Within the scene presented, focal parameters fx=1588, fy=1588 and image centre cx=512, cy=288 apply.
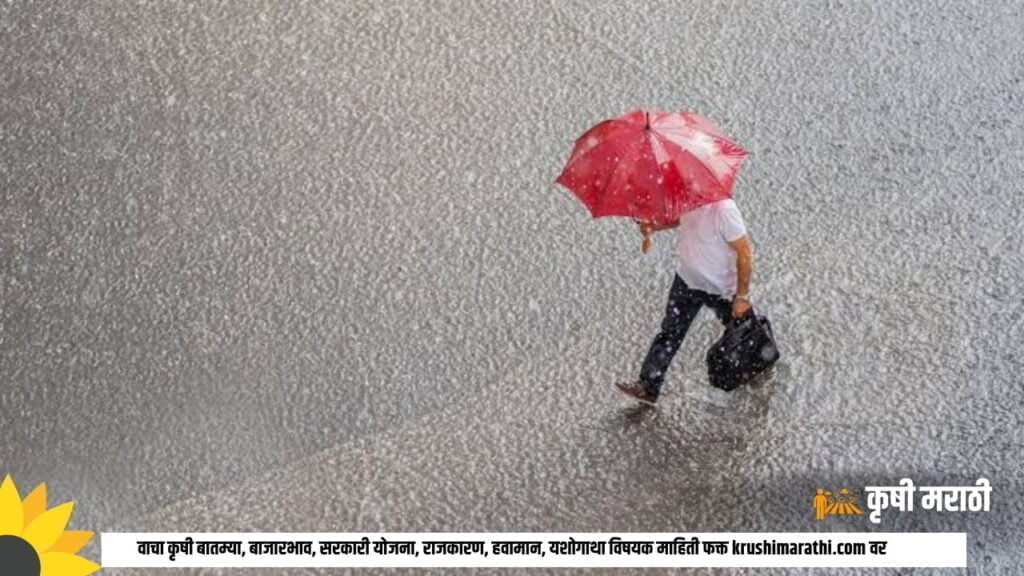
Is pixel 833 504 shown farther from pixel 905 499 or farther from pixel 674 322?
pixel 674 322

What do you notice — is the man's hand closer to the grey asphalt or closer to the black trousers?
the black trousers

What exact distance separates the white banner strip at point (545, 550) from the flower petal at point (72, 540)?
4.1 inches

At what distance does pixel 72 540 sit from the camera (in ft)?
19.9

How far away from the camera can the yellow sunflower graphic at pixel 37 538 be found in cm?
563

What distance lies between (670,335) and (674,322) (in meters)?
0.07

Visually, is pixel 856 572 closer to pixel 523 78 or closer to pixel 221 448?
pixel 221 448

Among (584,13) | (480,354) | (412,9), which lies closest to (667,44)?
(584,13)

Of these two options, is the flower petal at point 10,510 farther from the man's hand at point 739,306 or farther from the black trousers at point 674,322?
the man's hand at point 739,306

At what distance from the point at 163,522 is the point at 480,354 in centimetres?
147

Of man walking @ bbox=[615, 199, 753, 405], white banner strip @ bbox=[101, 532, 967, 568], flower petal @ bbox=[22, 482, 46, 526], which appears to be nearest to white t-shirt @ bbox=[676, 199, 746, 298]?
man walking @ bbox=[615, 199, 753, 405]

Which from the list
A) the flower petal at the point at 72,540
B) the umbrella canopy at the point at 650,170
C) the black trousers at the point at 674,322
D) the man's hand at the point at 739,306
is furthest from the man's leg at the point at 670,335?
the flower petal at the point at 72,540

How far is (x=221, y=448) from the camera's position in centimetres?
638

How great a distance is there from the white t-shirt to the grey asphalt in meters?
0.61

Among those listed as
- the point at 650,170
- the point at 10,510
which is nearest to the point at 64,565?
the point at 10,510
